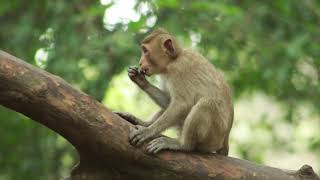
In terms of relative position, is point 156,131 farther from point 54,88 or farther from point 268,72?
point 268,72

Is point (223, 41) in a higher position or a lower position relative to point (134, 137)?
higher

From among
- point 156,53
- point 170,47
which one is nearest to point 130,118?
point 156,53

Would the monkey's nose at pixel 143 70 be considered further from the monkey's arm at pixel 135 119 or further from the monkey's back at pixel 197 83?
the monkey's arm at pixel 135 119

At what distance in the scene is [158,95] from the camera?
21.6 ft

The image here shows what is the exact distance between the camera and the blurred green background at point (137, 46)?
8648mm

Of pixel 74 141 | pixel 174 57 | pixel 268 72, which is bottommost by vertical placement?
pixel 74 141

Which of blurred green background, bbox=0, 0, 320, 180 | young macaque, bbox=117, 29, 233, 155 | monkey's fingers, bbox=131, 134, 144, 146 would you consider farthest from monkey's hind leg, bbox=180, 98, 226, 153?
blurred green background, bbox=0, 0, 320, 180

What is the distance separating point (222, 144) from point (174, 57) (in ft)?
2.91

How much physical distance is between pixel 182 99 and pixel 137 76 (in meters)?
0.48

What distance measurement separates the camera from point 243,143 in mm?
11695

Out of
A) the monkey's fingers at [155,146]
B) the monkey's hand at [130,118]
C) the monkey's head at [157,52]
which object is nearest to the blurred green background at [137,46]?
the monkey's head at [157,52]

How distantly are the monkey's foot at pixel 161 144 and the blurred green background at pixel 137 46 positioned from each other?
2365 millimetres

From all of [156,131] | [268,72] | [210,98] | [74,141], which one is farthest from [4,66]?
[268,72]

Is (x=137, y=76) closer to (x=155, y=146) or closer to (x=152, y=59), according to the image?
(x=152, y=59)
